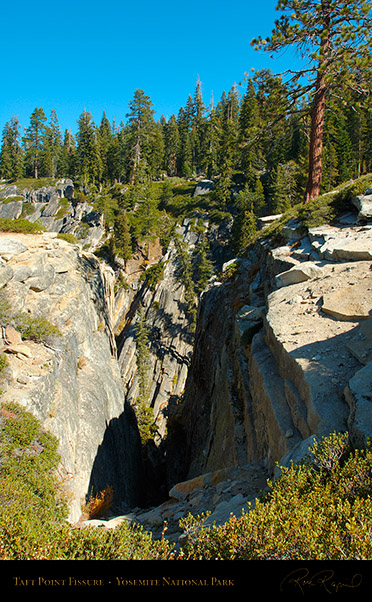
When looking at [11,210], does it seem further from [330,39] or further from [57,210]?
[330,39]

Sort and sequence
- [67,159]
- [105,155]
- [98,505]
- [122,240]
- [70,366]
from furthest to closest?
[67,159]
[105,155]
[122,240]
[70,366]
[98,505]

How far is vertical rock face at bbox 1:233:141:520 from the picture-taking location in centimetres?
1486

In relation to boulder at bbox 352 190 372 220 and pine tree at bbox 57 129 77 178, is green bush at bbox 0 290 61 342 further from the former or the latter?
pine tree at bbox 57 129 77 178

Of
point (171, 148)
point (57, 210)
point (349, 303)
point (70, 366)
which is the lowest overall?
point (70, 366)

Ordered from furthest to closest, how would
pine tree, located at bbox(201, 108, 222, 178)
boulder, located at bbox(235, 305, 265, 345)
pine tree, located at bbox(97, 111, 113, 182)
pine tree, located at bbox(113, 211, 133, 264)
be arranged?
pine tree, located at bbox(97, 111, 113, 182) → pine tree, located at bbox(201, 108, 222, 178) → pine tree, located at bbox(113, 211, 133, 264) → boulder, located at bbox(235, 305, 265, 345)

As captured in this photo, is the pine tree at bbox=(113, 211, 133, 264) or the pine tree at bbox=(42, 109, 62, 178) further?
the pine tree at bbox=(42, 109, 62, 178)

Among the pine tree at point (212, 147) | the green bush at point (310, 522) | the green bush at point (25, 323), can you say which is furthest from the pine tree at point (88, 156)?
the green bush at point (310, 522)

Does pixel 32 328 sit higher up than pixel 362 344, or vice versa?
pixel 362 344

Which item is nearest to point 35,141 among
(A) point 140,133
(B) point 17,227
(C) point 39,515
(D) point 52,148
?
(D) point 52,148

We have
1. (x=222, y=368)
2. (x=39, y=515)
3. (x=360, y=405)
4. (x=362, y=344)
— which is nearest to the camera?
(x=360, y=405)

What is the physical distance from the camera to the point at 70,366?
18594mm

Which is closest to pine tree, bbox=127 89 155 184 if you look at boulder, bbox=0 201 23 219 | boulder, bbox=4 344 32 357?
boulder, bbox=0 201 23 219
